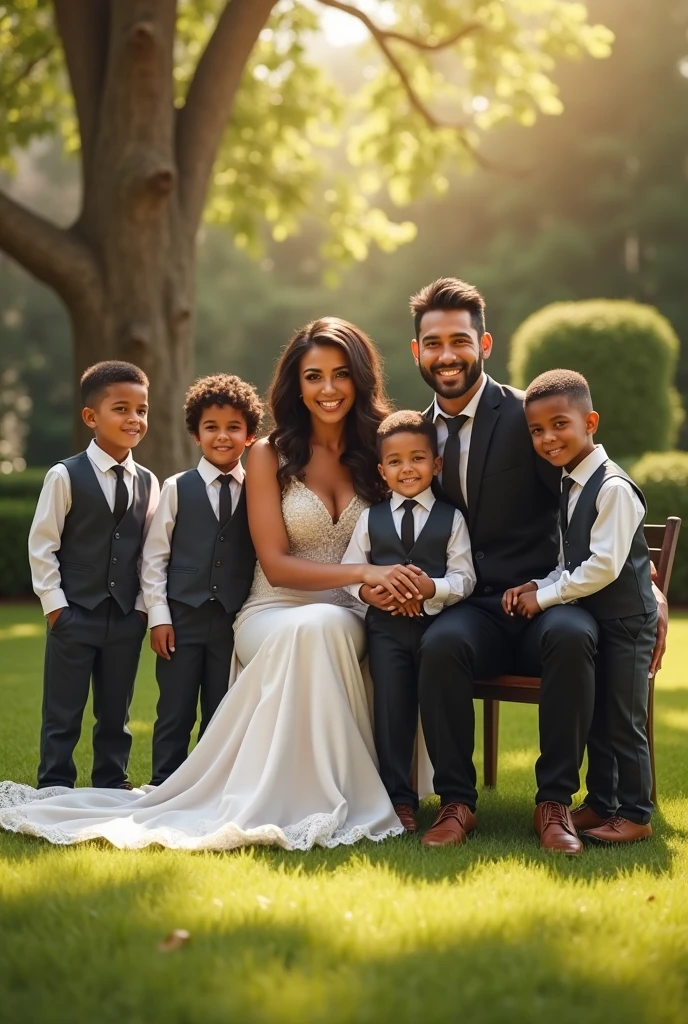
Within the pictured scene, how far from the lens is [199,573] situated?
15.1ft

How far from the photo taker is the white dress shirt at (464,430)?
4.54 m

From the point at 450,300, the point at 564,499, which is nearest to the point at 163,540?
the point at 450,300

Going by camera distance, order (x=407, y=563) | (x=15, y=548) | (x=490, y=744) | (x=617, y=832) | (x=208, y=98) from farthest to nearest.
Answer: (x=15, y=548) → (x=208, y=98) → (x=490, y=744) → (x=407, y=563) → (x=617, y=832)

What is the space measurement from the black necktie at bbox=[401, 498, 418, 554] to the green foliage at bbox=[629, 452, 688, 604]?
8057 mm

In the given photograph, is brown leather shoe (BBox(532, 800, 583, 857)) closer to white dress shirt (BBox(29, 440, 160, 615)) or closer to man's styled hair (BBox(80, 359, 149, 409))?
white dress shirt (BBox(29, 440, 160, 615))

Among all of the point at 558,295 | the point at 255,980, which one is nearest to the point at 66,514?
the point at 255,980

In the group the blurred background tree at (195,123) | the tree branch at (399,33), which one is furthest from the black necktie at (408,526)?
the tree branch at (399,33)

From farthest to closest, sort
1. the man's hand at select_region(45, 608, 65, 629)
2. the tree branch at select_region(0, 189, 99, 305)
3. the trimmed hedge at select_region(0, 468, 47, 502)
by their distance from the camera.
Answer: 1. the trimmed hedge at select_region(0, 468, 47, 502)
2. the tree branch at select_region(0, 189, 99, 305)
3. the man's hand at select_region(45, 608, 65, 629)

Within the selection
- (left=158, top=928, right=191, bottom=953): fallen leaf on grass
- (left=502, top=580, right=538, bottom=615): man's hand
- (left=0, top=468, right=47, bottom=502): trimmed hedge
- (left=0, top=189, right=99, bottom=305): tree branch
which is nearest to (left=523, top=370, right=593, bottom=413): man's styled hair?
(left=502, top=580, right=538, bottom=615): man's hand

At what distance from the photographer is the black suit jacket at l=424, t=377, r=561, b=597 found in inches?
176

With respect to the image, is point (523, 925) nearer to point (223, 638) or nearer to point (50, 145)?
point (223, 638)

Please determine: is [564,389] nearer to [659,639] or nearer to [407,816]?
[659,639]

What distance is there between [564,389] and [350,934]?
2159 mm

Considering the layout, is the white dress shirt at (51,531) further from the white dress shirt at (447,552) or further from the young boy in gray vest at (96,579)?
the white dress shirt at (447,552)
